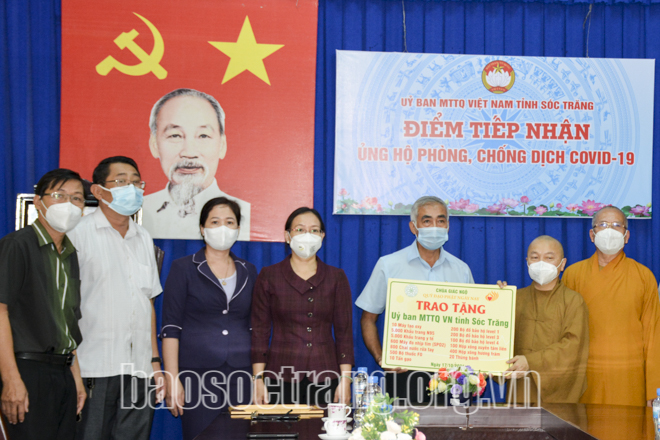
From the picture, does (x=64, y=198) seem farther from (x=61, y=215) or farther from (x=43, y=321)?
(x=43, y=321)

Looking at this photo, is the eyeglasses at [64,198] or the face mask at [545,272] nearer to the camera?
the eyeglasses at [64,198]

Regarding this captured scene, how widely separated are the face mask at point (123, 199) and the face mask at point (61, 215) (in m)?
0.29

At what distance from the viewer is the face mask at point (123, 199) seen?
9.45 feet

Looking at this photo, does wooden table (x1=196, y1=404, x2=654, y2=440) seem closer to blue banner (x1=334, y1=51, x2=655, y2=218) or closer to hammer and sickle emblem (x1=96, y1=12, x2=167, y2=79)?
blue banner (x1=334, y1=51, x2=655, y2=218)

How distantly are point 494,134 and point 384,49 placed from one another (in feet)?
3.11

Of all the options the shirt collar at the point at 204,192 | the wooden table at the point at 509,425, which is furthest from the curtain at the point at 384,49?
the wooden table at the point at 509,425

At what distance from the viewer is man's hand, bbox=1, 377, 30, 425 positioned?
2.34 meters

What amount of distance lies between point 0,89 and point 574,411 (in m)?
3.89

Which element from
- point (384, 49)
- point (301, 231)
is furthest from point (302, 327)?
point (384, 49)

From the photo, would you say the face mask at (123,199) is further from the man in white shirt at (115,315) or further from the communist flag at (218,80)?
the communist flag at (218,80)

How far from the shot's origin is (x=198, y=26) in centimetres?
378

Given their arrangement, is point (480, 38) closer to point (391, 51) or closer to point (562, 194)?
point (391, 51)

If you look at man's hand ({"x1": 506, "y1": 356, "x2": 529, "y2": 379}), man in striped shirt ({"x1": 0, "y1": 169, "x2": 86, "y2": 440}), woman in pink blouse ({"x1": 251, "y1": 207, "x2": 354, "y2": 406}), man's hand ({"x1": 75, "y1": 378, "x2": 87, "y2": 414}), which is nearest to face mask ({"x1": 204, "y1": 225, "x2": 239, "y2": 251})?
woman in pink blouse ({"x1": 251, "y1": 207, "x2": 354, "y2": 406})

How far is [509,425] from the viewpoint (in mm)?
2201
